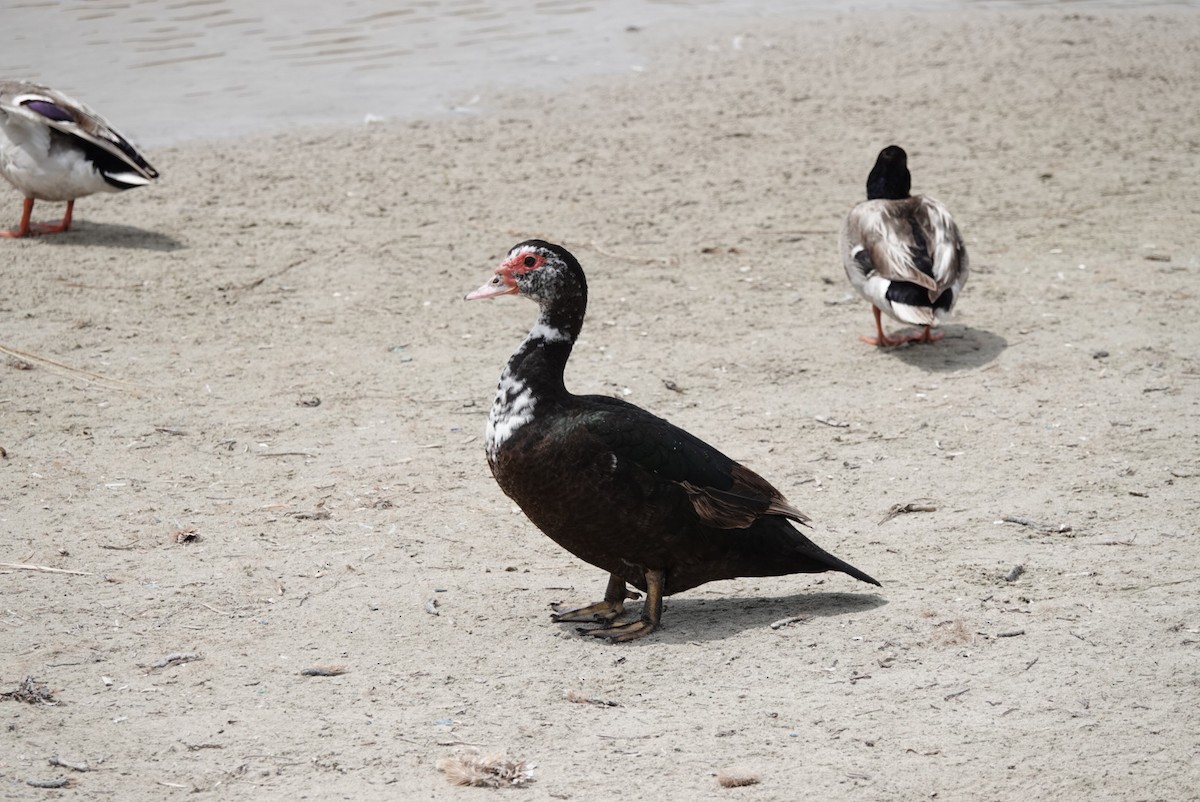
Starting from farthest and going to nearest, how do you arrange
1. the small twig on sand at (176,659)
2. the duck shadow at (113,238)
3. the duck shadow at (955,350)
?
the duck shadow at (113,238), the duck shadow at (955,350), the small twig on sand at (176,659)

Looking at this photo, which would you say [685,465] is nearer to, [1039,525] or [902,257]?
[1039,525]

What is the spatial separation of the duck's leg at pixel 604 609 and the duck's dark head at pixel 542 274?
1.11m

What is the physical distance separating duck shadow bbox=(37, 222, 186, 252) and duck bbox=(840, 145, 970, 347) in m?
4.65

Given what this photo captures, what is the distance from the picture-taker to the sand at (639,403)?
4527mm

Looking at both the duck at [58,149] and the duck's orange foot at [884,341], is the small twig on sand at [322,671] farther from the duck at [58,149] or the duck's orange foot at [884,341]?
the duck at [58,149]

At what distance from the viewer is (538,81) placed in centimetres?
1416

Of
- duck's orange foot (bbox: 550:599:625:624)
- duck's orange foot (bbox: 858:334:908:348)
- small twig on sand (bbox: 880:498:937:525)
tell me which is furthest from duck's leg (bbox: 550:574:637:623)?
duck's orange foot (bbox: 858:334:908:348)

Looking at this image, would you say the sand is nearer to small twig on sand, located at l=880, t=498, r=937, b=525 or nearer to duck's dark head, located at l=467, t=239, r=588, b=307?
small twig on sand, located at l=880, t=498, r=937, b=525

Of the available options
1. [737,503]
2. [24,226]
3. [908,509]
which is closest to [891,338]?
[908,509]

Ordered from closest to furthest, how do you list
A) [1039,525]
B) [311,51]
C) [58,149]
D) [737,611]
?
[737,611] → [1039,525] → [58,149] → [311,51]

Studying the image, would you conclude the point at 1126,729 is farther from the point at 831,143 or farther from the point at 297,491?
the point at 831,143

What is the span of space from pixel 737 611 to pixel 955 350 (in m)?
3.47

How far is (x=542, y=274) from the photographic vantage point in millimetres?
5445

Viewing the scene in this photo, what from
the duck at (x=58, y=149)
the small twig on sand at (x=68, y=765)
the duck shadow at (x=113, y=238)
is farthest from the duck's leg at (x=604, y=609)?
the duck at (x=58, y=149)
